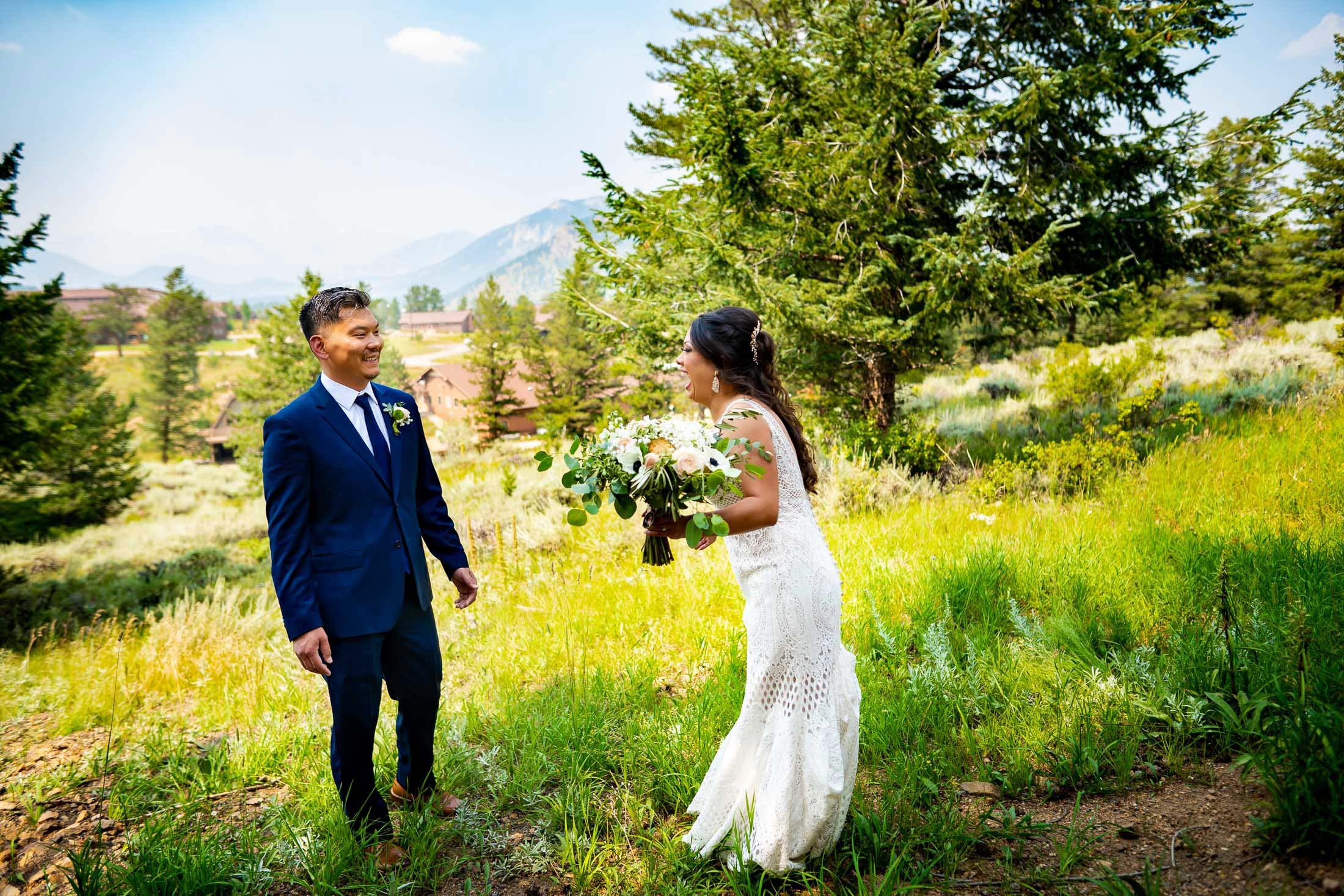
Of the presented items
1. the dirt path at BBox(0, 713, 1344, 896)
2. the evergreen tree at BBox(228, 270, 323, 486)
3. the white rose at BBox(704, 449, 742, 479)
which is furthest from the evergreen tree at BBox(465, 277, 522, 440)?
the white rose at BBox(704, 449, 742, 479)

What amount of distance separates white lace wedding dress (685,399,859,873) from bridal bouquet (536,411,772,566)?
194mm

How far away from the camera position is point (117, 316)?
105688mm

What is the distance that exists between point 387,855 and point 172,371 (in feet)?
251

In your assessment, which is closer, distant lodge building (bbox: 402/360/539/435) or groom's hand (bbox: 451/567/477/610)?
groom's hand (bbox: 451/567/477/610)

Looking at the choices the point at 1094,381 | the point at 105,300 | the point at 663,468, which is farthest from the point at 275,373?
the point at 105,300

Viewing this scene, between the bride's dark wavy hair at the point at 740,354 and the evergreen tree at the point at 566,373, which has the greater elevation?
the evergreen tree at the point at 566,373

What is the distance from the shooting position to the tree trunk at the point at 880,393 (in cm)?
795

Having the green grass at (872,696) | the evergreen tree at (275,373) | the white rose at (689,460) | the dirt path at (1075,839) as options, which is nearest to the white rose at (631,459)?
the white rose at (689,460)

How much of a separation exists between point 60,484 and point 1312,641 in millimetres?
15045

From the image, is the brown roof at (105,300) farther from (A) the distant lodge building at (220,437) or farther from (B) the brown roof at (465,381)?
(B) the brown roof at (465,381)

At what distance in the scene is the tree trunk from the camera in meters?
7.95

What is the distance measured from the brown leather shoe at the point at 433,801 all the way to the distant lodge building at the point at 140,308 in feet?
290

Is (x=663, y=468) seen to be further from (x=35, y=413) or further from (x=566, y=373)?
(x=566, y=373)

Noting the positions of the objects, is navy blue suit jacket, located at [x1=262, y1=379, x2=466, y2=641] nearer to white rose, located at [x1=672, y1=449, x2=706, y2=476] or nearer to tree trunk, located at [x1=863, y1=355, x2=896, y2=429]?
white rose, located at [x1=672, y1=449, x2=706, y2=476]
